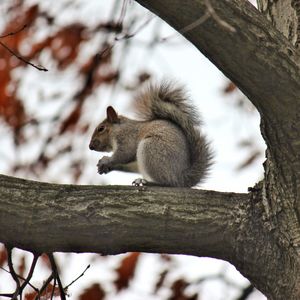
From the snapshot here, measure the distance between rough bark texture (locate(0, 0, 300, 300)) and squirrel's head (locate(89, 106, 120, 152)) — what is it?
1811mm

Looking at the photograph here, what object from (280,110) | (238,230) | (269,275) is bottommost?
(269,275)

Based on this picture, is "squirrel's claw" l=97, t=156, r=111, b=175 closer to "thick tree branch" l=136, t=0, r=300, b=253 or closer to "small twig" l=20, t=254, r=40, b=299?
"small twig" l=20, t=254, r=40, b=299

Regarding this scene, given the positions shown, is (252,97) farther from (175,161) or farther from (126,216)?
(175,161)

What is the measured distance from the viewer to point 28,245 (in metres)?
2.69

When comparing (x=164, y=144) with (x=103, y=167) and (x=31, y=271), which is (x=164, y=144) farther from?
(x=31, y=271)

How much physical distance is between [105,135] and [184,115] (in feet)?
2.79

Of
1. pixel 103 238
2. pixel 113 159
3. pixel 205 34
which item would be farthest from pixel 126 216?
pixel 113 159

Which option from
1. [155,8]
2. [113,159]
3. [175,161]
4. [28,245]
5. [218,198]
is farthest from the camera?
[113,159]

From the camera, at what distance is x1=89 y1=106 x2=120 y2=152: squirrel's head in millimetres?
4648

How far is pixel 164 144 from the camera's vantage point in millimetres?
3914

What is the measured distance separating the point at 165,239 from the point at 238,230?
30cm

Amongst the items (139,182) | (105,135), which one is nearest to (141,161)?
(139,182)

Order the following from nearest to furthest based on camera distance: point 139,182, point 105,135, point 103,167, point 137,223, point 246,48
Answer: point 246,48 → point 137,223 → point 139,182 → point 103,167 → point 105,135

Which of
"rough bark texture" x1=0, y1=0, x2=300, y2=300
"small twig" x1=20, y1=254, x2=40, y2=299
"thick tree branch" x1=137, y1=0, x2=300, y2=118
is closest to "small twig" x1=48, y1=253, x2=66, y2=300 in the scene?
"small twig" x1=20, y1=254, x2=40, y2=299
